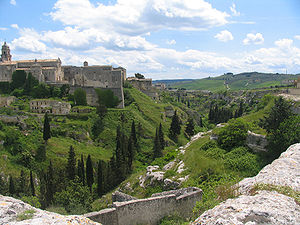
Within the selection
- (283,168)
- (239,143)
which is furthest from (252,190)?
(239,143)

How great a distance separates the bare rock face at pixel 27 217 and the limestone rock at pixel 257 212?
133 inches

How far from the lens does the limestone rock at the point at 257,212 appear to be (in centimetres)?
602

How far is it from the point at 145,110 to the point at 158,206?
5892cm

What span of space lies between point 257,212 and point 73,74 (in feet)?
245

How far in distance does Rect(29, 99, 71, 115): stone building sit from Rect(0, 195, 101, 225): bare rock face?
52171 millimetres

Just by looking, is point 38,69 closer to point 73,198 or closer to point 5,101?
point 5,101

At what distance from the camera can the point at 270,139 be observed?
792 inches

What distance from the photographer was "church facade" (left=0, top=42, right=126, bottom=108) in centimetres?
6731

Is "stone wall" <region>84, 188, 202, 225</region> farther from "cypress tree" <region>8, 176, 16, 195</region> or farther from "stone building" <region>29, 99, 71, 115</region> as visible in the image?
"stone building" <region>29, 99, 71, 115</region>

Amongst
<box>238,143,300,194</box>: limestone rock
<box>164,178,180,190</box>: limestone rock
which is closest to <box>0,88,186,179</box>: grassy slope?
<box>164,178,180,190</box>: limestone rock

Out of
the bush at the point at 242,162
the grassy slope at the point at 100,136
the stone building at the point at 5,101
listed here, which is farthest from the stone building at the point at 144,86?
the bush at the point at 242,162

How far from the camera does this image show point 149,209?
12773 mm

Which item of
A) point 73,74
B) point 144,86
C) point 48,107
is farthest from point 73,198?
point 144,86

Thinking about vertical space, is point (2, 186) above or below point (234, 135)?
below
